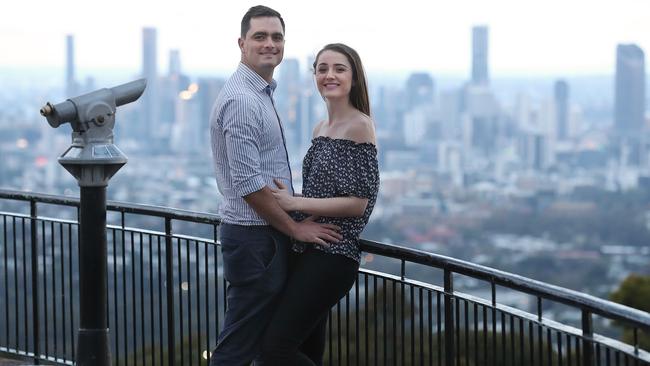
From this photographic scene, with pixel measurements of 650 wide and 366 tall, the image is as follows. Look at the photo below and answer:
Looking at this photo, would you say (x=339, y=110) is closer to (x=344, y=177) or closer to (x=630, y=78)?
(x=344, y=177)

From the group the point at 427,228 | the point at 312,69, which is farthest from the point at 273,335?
the point at 427,228

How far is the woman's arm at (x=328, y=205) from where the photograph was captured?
446 cm

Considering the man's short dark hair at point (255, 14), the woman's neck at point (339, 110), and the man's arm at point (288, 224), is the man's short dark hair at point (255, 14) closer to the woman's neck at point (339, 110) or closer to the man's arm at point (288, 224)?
the woman's neck at point (339, 110)

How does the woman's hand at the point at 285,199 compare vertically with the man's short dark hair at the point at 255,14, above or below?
below

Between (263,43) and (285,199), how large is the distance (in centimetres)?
69

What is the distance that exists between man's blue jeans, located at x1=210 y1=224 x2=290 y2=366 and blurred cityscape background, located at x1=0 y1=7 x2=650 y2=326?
55921 millimetres

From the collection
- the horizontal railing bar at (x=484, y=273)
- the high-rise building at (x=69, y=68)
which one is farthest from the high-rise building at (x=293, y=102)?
the horizontal railing bar at (x=484, y=273)

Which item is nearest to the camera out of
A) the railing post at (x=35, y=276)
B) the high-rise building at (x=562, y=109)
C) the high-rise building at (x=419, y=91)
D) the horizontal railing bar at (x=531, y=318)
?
the horizontal railing bar at (x=531, y=318)

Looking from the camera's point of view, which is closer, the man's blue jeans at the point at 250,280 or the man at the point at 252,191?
the man at the point at 252,191

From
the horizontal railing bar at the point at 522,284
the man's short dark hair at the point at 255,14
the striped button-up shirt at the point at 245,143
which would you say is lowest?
the horizontal railing bar at the point at 522,284

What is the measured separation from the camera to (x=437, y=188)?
96750 millimetres

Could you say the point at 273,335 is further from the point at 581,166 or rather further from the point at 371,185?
the point at 581,166

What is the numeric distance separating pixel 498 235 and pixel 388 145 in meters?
19.7

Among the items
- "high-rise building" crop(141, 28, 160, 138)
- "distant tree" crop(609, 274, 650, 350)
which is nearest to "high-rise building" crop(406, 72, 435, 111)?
"high-rise building" crop(141, 28, 160, 138)
